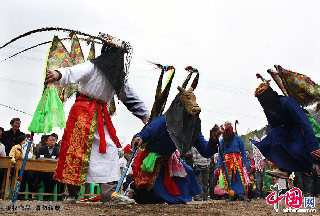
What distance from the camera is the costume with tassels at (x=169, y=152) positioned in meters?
5.30

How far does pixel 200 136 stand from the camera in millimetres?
5715

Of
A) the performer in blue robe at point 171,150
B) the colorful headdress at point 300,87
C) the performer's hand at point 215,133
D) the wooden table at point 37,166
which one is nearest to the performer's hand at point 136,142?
the performer in blue robe at point 171,150

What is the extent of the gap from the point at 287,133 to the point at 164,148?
5.46 ft

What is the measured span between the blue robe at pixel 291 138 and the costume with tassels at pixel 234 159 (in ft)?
10.6

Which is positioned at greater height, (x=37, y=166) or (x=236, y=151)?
(x=236, y=151)

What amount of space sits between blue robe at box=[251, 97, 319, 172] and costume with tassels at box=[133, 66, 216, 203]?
0.87 metres

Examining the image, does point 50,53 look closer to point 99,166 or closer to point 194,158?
point 99,166

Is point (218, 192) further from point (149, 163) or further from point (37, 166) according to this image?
point (149, 163)

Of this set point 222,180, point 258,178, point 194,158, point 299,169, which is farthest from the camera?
point 258,178

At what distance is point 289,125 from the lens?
5445 mm

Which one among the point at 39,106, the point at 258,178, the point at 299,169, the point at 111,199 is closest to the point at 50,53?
the point at 39,106

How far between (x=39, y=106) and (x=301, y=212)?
290 centimetres

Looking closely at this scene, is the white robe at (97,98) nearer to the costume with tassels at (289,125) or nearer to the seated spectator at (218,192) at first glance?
the costume with tassels at (289,125)

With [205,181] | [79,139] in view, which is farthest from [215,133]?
[205,181]
